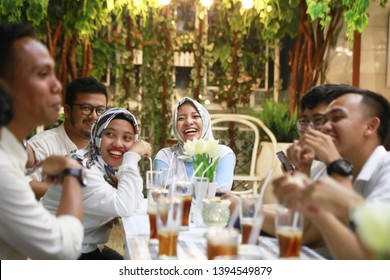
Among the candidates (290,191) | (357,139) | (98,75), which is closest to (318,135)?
(357,139)

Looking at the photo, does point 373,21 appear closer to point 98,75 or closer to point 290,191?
point 98,75

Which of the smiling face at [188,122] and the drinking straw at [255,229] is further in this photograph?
the smiling face at [188,122]

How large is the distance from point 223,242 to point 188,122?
2445 mm

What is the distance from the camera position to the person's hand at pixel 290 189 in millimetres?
1488

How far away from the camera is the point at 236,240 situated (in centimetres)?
161

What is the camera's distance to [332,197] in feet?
4.21

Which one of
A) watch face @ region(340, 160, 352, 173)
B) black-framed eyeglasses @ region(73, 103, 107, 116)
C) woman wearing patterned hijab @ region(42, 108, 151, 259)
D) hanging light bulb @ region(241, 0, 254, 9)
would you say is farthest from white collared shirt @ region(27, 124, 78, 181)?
hanging light bulb @ region(241, 0, 254, 9)

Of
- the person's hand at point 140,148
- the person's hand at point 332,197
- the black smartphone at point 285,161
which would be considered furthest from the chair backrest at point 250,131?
the person's hand at point 332,197

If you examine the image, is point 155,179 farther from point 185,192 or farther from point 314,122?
point 314,122

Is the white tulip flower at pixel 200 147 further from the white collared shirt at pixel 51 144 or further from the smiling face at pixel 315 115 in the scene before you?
the white collared shirt at pixel 51 144

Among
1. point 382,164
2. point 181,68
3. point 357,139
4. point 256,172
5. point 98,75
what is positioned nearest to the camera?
point 382,164

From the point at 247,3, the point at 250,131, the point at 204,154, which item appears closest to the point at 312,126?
the point at 204,154

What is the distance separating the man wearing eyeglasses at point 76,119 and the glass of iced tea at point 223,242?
7.49ft
